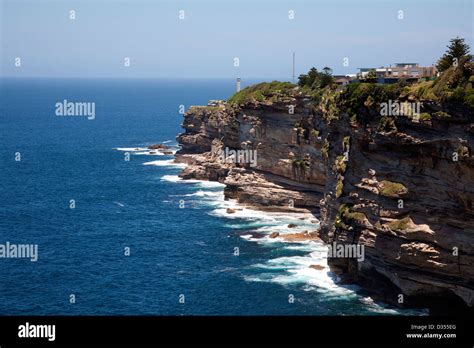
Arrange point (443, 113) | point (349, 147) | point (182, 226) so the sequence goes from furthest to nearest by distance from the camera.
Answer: point (182, 226) → point (349, 147) → point (443, 113)

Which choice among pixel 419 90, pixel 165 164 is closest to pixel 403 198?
pixel 419 90

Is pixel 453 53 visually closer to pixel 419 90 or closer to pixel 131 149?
pixel 419 90

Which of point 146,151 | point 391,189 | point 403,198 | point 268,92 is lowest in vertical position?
point 146,151

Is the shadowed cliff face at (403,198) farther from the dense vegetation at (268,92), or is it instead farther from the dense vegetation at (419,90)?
the dense vegetation at (268,92)

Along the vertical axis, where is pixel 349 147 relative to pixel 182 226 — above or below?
above

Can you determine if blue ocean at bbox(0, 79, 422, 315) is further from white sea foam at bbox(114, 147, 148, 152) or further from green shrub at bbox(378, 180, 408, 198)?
white sea foam at bbox(114, 147, 148, 152)

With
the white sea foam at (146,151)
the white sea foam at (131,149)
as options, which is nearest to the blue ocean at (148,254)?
the white sea foam at (146,151)

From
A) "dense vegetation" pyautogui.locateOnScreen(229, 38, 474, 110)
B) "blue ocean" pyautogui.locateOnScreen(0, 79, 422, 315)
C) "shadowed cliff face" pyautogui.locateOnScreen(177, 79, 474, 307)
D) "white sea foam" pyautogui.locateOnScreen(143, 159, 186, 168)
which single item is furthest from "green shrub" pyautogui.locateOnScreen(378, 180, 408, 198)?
"white sea foam" pyautogui.locateOnScreen(143, 159, 186, 168)

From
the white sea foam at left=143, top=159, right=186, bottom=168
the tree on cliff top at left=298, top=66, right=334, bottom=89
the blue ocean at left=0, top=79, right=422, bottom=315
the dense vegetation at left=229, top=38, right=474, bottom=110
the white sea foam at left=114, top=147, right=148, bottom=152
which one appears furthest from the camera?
the white sea foam at left=114, top=147, right=148, bottom=152
